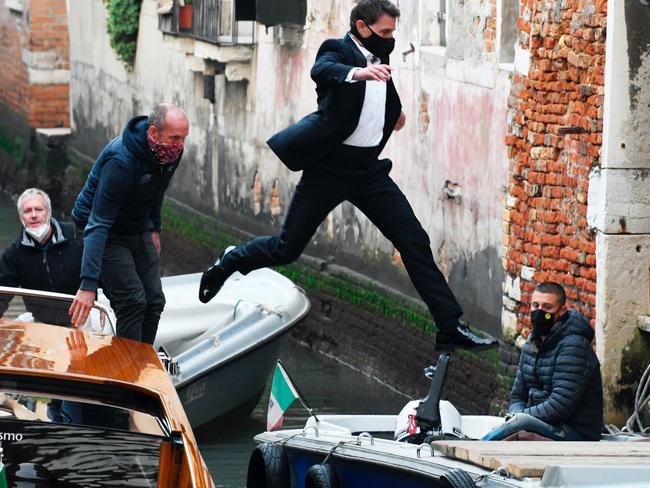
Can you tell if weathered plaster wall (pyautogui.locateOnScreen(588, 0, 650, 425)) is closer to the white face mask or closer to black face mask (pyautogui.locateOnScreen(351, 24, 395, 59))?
black face mask (pyautogui.locateOnScreen(351, 24, 395, 59))

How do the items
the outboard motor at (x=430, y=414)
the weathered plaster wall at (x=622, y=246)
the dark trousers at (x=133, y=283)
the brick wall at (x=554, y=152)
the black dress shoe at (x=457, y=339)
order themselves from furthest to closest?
the brick wall at (x=554, y=152) < the weathered plaster wall at (x=622, y=246) < the dark trousers at (x=133, y=283) < the black dress shoe at (x=457, y=339) < the outboard motor at (x=430, y=414)

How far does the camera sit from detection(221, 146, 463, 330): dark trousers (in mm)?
8195

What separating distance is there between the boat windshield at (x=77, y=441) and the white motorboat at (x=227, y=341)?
203 inches

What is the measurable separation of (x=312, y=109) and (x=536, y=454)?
9.91 metres

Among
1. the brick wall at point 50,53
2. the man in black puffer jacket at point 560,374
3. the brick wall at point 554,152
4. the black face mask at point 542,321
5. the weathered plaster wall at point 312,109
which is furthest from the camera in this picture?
the brick wall at point 50,53

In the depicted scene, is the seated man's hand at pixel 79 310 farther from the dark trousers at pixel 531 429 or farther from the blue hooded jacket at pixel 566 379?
the blue hooded jacket at pixel 566 379

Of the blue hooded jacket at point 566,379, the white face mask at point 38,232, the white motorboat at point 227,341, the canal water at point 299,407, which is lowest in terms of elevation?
the canal water at point 299,407

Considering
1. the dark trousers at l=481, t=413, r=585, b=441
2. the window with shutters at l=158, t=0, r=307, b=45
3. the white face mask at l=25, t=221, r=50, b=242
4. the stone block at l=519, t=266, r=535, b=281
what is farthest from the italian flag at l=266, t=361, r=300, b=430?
the window with shutters at l=158, t=0, r=307, b=45

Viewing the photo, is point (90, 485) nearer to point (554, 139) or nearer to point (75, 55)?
point (554, 139)

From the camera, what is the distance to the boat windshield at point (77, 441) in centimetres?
588

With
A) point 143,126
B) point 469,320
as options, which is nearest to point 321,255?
point 469,320

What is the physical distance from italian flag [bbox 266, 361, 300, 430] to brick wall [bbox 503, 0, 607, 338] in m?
2.25

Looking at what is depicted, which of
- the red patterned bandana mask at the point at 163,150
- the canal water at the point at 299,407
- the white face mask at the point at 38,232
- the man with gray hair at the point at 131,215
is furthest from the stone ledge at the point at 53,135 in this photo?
the red patterned bandana mask at the point at 163,150

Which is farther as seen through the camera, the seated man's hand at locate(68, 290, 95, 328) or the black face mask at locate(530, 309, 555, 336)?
the black face mask at locate(530, 309, 555, 336)
